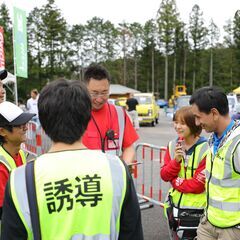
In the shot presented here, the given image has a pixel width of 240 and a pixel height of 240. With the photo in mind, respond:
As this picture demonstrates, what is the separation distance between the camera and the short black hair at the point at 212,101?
8.52 feet

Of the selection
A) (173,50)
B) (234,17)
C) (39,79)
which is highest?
(234,17)

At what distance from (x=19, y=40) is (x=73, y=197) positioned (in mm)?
12627

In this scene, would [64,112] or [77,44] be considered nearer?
[64,112]

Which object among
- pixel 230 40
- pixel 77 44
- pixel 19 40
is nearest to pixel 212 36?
pixel 230 40

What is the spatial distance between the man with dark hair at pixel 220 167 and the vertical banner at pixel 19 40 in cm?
1114

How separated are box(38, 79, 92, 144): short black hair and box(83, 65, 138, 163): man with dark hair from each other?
1391 mm

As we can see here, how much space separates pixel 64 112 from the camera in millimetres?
1556

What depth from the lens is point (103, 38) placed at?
73750 mm

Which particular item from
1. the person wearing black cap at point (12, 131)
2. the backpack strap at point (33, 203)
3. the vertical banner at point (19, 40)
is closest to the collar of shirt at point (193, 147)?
the person wearing black cap at point (12, 131)

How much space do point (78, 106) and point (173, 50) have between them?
66681 mm

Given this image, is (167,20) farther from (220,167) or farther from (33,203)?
(33,203)

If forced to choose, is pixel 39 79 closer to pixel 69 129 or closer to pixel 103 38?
pixel 103 38

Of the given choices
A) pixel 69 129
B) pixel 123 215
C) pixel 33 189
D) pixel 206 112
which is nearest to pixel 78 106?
pixel 69 129

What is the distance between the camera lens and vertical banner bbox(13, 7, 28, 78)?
12.9 meters
